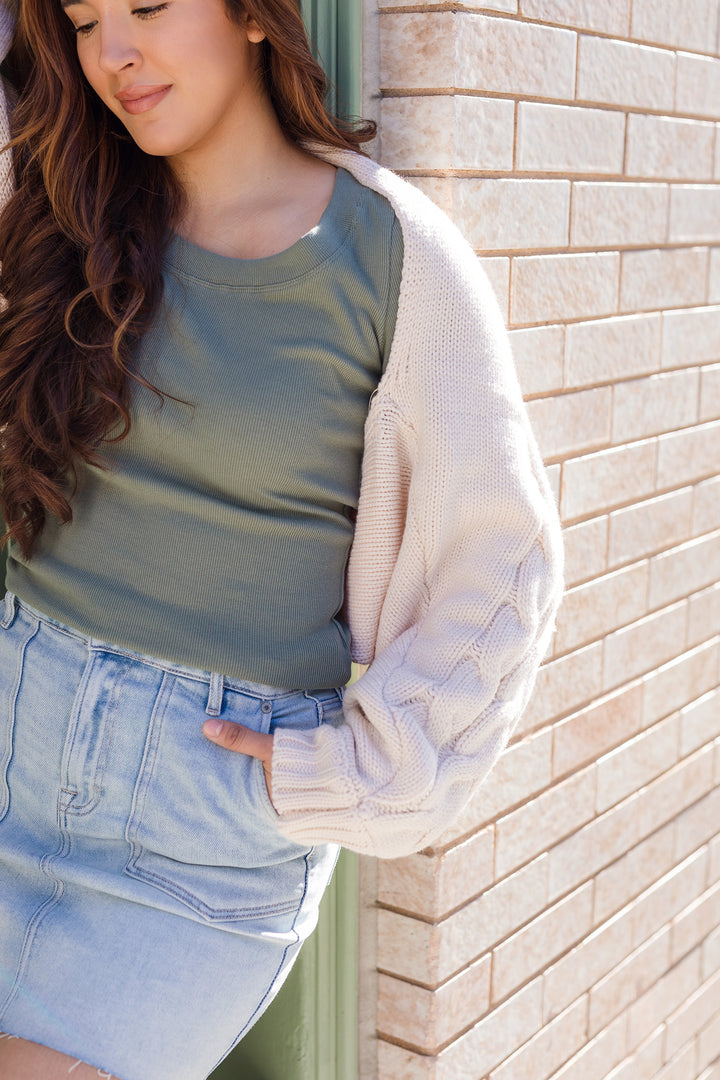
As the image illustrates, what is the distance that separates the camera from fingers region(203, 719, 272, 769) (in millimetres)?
1741

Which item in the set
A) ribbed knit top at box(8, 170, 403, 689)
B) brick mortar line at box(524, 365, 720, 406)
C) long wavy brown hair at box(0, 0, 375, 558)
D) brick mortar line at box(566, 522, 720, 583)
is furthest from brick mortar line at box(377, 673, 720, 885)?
long wavy brown hair at box(0, 0, 375, 558)

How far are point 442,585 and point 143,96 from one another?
2.56 feet

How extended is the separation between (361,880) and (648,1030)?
1307 mm

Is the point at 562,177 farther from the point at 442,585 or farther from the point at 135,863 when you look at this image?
the point at 135,863

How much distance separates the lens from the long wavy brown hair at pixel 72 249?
1.79 metres

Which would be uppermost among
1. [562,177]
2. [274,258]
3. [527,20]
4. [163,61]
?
[527,20]

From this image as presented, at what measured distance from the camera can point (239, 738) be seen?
5.74 feet

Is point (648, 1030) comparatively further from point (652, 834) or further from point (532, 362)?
point (532, 362)

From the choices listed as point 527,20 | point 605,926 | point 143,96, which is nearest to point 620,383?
point 527,20

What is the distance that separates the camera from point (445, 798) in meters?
1.74

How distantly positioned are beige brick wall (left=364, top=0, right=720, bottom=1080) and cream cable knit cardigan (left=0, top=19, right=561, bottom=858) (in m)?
0.46

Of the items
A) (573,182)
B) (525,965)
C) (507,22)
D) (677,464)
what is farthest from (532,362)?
(525,965)

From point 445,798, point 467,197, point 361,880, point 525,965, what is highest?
point 467,197

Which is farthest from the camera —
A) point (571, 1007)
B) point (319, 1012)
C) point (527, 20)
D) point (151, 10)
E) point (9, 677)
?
point (571, 1007)
